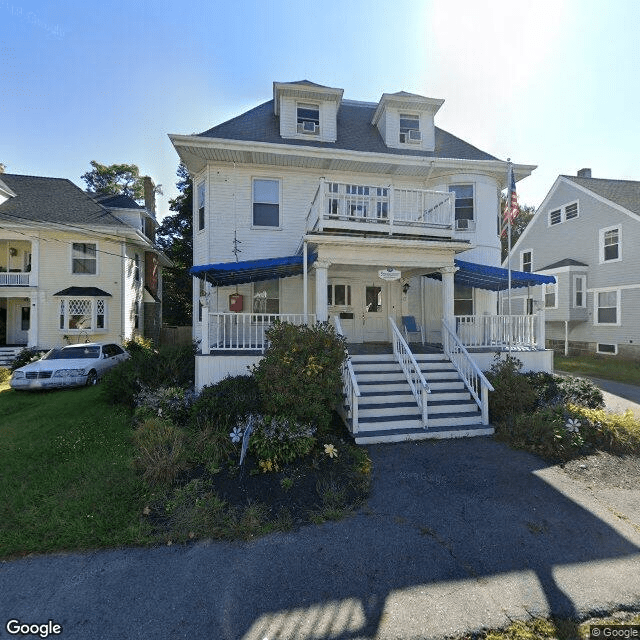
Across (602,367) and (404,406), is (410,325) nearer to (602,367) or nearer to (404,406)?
(404,406)

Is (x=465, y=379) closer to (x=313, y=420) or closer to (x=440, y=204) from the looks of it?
(x=313, y=420)

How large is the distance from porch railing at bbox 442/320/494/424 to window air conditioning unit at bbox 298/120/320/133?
26.4 ft

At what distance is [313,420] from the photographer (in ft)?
19.5

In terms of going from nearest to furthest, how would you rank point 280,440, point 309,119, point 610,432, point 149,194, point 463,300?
point 280,440 < point 610,432 < point 309,119 < point 463,300 < point 149,194

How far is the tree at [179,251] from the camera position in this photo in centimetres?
2642

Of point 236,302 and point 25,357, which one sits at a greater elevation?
point 236,302

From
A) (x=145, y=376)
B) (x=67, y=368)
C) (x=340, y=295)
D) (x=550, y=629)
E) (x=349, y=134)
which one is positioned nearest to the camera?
(x=550, y=629)

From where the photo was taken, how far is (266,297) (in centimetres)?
1105

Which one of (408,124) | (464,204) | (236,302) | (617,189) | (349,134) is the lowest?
(236,302)

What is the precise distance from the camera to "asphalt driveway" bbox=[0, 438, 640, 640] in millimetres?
2811

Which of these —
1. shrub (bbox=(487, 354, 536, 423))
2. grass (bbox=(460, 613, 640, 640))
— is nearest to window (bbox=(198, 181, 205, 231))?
shrub (bbox=(487, 354, 536, 423))

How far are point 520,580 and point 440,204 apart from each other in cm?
837

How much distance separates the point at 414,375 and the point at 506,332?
12.5ft

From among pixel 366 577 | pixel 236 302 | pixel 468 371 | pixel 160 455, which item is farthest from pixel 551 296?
pixel 160 455
